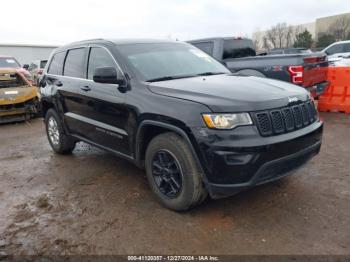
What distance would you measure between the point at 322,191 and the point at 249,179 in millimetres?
1412

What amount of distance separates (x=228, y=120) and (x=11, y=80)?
834 cm

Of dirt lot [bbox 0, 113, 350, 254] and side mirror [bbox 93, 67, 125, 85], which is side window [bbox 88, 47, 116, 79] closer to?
side mirror [bbox 93, 67, 125, 85]

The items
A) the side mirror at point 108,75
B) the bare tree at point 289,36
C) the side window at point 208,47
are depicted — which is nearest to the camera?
the side mirror at point 108,75

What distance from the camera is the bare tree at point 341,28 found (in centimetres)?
4606

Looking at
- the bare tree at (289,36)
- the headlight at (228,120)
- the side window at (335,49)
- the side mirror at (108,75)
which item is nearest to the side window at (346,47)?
the side window at (335,49)

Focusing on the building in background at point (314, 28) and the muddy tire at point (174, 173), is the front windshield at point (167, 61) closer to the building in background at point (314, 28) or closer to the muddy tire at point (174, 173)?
the muddy tire at point (174, 173)

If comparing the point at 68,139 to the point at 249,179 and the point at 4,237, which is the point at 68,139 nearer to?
the point at 4,237

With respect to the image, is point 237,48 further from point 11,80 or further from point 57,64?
point 11,80

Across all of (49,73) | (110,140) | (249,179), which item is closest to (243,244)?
(249,179)

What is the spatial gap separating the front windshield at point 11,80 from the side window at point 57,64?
4200mm

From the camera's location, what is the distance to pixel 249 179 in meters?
3.10

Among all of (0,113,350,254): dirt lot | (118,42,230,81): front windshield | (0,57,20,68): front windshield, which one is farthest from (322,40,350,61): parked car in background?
(0,57,20,68): front windshield

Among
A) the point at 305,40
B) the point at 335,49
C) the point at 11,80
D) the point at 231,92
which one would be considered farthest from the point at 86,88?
the point at 305,40

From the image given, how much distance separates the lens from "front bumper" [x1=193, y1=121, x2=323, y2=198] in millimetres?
3016
